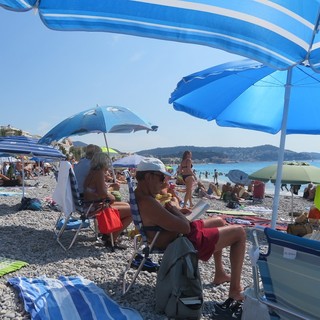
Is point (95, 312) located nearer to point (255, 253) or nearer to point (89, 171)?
point (255, 253)

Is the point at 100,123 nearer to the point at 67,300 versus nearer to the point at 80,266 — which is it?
the point at 80,266

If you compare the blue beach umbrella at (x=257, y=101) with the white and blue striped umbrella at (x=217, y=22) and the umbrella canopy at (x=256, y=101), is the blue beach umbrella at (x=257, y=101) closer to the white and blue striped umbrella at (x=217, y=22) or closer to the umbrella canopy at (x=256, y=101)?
the umbrella canopy at (x=256, y=101)

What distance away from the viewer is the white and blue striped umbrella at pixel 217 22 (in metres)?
2.07

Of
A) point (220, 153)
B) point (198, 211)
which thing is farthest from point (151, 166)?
point (220, 153)

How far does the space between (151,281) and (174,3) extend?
2.55 m

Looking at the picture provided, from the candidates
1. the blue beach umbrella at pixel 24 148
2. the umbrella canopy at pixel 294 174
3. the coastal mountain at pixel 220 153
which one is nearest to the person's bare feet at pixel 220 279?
the umbrella canopy at pixel 294 174

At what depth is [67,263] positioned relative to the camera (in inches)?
158

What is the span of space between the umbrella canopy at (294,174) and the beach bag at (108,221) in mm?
2836

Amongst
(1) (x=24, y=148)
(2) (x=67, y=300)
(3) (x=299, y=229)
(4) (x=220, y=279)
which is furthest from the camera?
(1) (x=24, y=148)

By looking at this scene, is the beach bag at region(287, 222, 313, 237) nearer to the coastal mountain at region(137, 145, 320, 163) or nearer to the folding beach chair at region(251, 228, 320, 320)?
the folding beach chair at region(251, 228, 320, 320)

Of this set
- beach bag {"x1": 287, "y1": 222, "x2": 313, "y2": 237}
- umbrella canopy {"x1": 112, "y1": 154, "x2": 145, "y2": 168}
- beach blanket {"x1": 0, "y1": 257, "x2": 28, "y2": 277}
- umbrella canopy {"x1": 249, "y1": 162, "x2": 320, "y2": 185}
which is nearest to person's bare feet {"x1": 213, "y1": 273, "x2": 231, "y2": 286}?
beach bag {"x1": 287, "y1": 222, "x2": 313, "y2": 237}

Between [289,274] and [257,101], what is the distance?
339 cm

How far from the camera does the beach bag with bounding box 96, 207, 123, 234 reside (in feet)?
14.4

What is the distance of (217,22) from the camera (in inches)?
83.2
